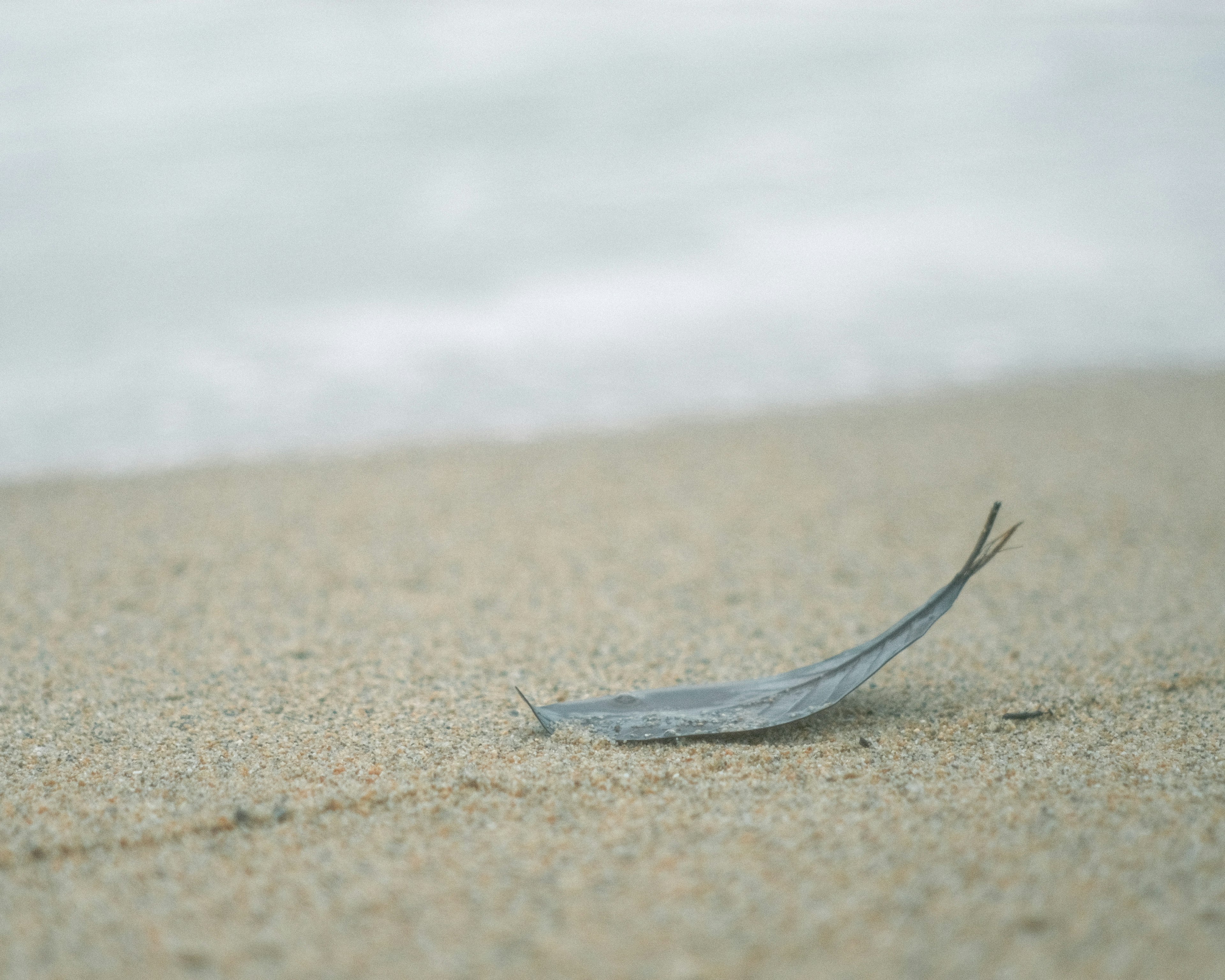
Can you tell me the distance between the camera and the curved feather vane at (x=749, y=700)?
190 centimetres

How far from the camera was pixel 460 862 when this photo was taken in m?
1.41

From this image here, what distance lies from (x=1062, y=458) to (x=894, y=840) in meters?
3.33

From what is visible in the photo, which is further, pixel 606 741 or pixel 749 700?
pixel 749 700

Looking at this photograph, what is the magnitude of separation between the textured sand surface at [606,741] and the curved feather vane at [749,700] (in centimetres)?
4

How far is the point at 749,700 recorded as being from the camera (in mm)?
1992

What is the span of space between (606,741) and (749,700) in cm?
32

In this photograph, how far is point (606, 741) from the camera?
6.12 ft

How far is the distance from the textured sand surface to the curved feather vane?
45 millimetres

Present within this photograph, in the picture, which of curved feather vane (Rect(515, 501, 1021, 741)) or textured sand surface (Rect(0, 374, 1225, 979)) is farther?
curved feather vane (Rect(515, 501, 1021, 741))

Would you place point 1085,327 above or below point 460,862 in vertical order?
above

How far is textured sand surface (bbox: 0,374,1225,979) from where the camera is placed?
4.06 ft

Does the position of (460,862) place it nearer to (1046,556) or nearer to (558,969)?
(558,969)

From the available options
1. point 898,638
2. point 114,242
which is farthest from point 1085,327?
point 114,242

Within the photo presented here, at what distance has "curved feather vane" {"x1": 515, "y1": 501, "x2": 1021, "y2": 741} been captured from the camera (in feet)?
6.23
